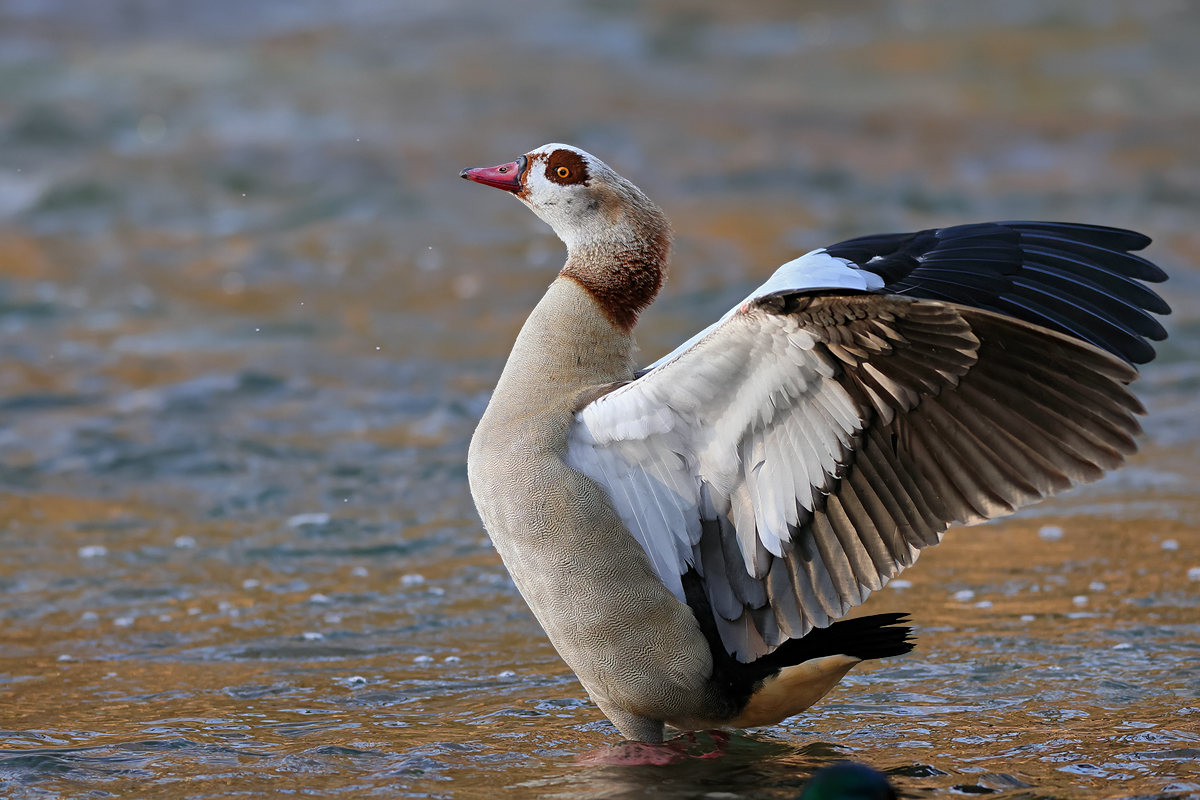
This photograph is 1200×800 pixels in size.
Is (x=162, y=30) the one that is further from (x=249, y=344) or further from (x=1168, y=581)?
(x=1168, y=581)

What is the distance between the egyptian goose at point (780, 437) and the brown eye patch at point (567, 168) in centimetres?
3

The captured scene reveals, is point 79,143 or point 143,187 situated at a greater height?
point 79,143

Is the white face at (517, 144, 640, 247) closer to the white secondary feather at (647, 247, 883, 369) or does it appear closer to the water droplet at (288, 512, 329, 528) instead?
the white secondary feather at (647, 247, 883, 369)

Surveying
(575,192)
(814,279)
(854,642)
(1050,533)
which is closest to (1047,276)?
(814,279)

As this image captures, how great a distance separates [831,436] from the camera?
14.3ft

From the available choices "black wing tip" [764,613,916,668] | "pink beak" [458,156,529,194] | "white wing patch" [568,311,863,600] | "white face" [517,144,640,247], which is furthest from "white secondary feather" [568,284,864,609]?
"pink beak" [458,156,529,194]

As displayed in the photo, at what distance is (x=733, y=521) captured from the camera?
4641 millimetres

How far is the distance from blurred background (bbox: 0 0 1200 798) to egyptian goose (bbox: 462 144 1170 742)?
0.43m

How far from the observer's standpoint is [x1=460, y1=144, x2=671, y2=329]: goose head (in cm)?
502

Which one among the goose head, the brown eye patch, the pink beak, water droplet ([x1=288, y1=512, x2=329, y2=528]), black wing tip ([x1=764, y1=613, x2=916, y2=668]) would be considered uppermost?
the pink beak

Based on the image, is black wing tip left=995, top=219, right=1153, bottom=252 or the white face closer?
black wing tip left=995, top=219, right=1153, bottom=252

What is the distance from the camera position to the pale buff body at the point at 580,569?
A: 4.66m

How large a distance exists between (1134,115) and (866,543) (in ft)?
44.9

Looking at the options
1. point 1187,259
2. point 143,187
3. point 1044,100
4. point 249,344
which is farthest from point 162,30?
point 1187,259
